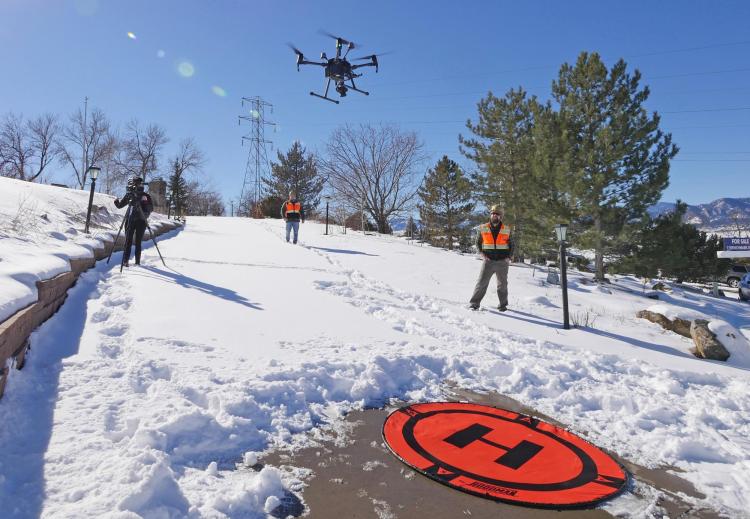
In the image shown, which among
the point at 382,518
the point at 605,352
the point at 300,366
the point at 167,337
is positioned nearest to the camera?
the point at 382,518

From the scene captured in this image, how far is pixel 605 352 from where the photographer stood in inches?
212

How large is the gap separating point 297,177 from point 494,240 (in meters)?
43.2

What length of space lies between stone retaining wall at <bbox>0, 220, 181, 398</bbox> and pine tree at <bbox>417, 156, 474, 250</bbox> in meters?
28.2

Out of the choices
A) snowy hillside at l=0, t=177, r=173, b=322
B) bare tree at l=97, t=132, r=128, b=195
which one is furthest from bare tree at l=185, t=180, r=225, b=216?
snowy hillside at l=0, t=177, r=173, b=322

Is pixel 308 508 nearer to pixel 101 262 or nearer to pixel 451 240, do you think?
pixel 101 262

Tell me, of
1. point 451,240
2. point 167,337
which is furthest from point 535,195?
point 167,337

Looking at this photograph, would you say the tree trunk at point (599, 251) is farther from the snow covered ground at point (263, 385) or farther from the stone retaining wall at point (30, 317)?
the stone retaining wall at point (30, 317)

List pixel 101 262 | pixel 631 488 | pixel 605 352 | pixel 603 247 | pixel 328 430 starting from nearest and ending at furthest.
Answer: pixel 631 488 → pixel 328 430 → pixel 605 352 → pixel 101 262 → pixel 603 247

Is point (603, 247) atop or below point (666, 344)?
atop

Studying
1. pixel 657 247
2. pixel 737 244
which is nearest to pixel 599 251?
pixel 657 247

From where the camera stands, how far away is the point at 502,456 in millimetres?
2738

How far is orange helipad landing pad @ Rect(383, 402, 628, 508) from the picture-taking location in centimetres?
237

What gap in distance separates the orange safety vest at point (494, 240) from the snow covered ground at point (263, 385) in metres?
1.16

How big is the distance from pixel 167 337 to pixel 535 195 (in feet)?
65.2
